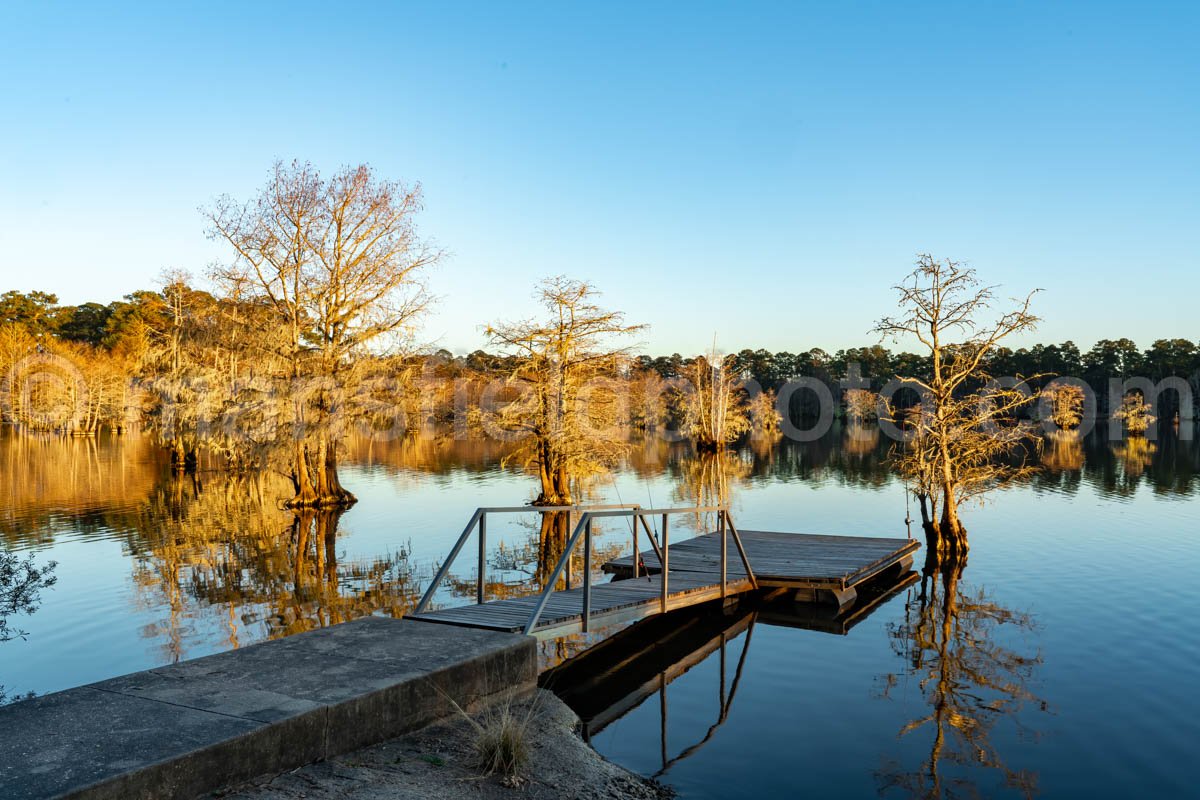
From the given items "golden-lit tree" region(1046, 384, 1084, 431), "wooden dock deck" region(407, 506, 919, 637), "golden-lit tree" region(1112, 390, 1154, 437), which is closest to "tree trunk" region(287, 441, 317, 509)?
"wooden dock deck" region(407, 506, 919, 637)

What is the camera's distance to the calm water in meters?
7.89

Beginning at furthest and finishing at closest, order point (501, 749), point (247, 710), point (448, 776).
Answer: point (501, 749) < point (448, 776) < point (247, 710)

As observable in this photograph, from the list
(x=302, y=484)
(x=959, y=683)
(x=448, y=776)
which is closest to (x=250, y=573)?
(x=302, y=484)

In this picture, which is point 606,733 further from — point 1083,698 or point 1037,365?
point 1037,365

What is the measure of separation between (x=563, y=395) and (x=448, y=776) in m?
20.6

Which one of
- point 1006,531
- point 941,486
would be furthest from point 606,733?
point 1006,531

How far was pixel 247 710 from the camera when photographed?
582 cm

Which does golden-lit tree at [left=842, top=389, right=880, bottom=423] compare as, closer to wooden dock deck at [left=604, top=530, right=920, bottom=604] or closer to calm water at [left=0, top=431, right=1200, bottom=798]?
calm water at [left=0, top=431, right=1200, bottom=798]

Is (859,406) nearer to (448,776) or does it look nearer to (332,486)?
(332,486)

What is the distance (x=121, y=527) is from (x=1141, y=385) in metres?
110

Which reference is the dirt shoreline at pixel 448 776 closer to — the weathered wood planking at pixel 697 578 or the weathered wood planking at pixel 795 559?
the weathered wood planking at pixel 697 578

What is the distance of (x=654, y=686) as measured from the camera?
10156 millimetres

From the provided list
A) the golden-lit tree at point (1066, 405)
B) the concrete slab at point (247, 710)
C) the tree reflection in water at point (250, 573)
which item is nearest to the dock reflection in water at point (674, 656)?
the concrete slab at point (247, 710)

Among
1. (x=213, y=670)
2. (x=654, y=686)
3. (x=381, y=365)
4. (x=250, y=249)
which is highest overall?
(x=250, y=249)
